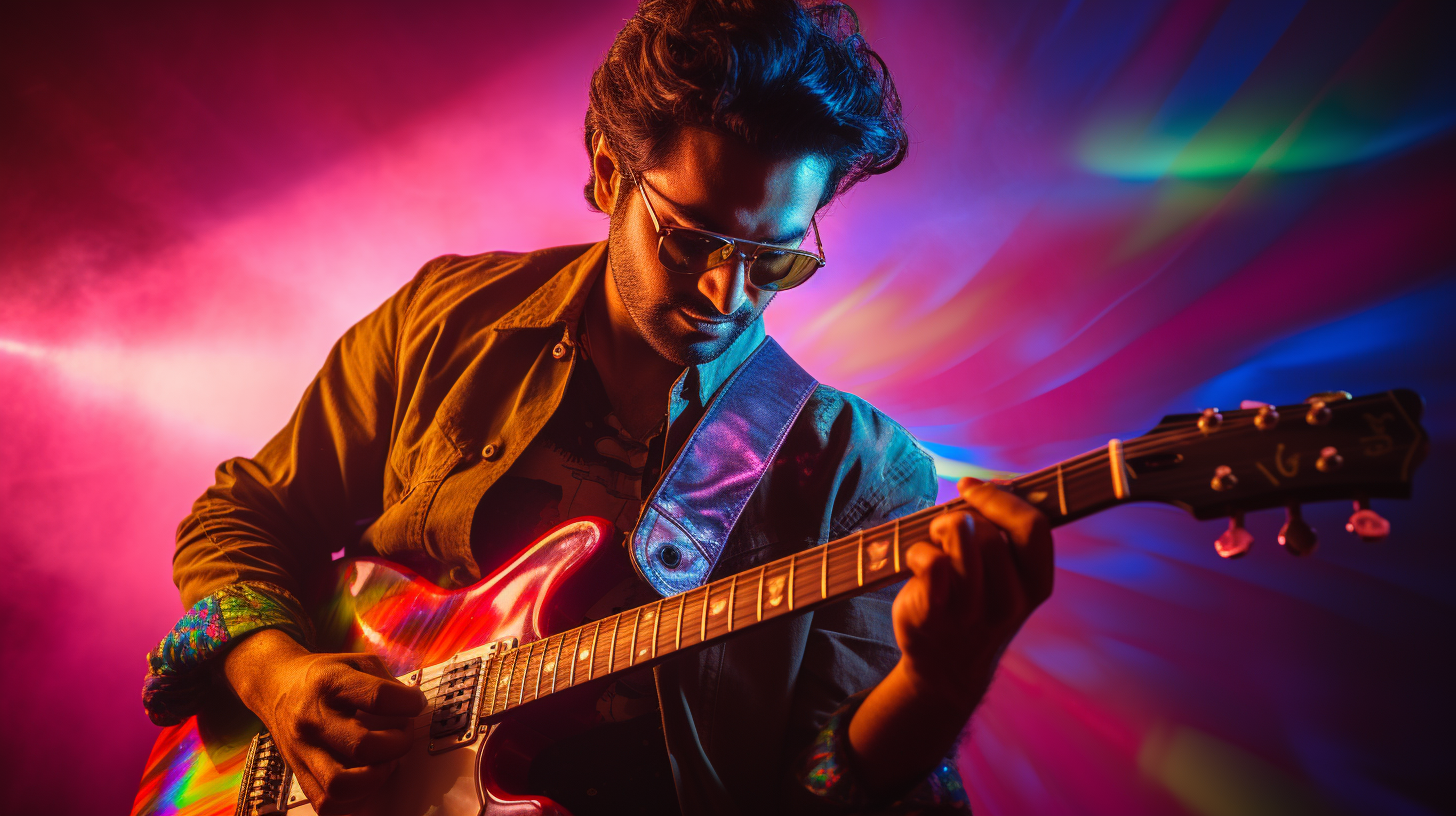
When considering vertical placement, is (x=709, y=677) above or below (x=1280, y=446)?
below

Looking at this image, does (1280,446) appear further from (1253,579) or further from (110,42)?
(110,42)

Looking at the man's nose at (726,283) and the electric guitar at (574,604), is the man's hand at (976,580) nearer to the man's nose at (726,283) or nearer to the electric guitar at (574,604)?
the electric guitar at (574,604)

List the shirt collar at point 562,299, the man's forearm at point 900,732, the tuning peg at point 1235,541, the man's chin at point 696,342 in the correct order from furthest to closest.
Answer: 1. the shirt collar at point 562,299
2. the man's chin at point 696,342
3. the man's forearm at point 900,732
4. the tuning peg at point 1235,541

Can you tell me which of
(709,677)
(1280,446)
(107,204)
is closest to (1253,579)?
(1280,446)

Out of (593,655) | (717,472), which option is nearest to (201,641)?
(593,655)

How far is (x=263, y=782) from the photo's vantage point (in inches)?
51.0

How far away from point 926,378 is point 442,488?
116cm

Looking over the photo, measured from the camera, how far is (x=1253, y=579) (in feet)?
4.41

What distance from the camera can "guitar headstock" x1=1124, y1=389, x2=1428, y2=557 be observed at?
75 cm

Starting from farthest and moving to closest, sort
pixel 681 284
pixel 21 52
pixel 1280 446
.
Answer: pixel 21 52 < pixel 681 284 < pixel 1280 446

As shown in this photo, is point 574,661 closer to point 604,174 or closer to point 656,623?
point 656,623

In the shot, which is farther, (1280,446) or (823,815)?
(823,815)

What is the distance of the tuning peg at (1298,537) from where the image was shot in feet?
2.53

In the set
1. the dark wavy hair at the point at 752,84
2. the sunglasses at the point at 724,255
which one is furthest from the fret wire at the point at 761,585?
the dark wavy hair at the point at 752,84
